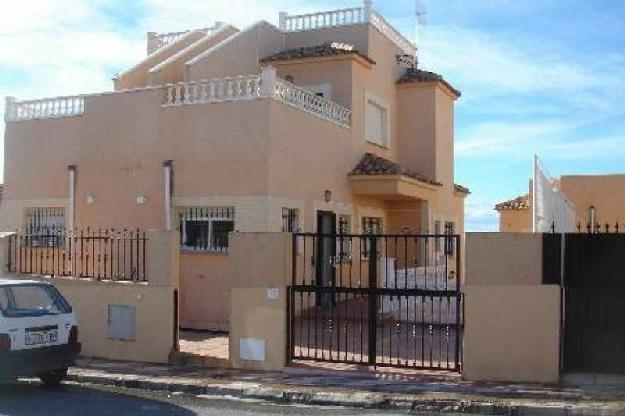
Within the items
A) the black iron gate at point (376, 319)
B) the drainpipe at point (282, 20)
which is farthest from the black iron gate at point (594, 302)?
the drainpipe at point (282, 20)

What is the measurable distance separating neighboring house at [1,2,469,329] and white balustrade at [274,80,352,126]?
0.13ft

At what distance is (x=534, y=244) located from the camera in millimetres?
10352

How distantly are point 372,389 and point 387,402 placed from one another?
66 centimetres

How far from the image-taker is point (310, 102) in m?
17.8

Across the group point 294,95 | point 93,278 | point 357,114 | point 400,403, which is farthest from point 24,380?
point 357,114

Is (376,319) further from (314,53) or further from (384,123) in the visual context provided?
(384,123)

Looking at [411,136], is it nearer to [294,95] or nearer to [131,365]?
[294,95]

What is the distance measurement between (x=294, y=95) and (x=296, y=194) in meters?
2.18

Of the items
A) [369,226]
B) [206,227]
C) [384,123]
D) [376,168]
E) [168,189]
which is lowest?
[206,227]

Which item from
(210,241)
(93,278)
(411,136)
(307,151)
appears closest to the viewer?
(93,278)

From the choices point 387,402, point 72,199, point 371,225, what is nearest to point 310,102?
point 371,225

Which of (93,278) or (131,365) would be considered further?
(93,278)

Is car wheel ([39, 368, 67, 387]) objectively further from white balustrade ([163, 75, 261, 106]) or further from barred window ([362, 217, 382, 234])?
barred window ([362, 217, 382, 234])

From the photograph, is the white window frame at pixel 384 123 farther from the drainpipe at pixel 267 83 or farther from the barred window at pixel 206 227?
the barred window at pixel 206 227
